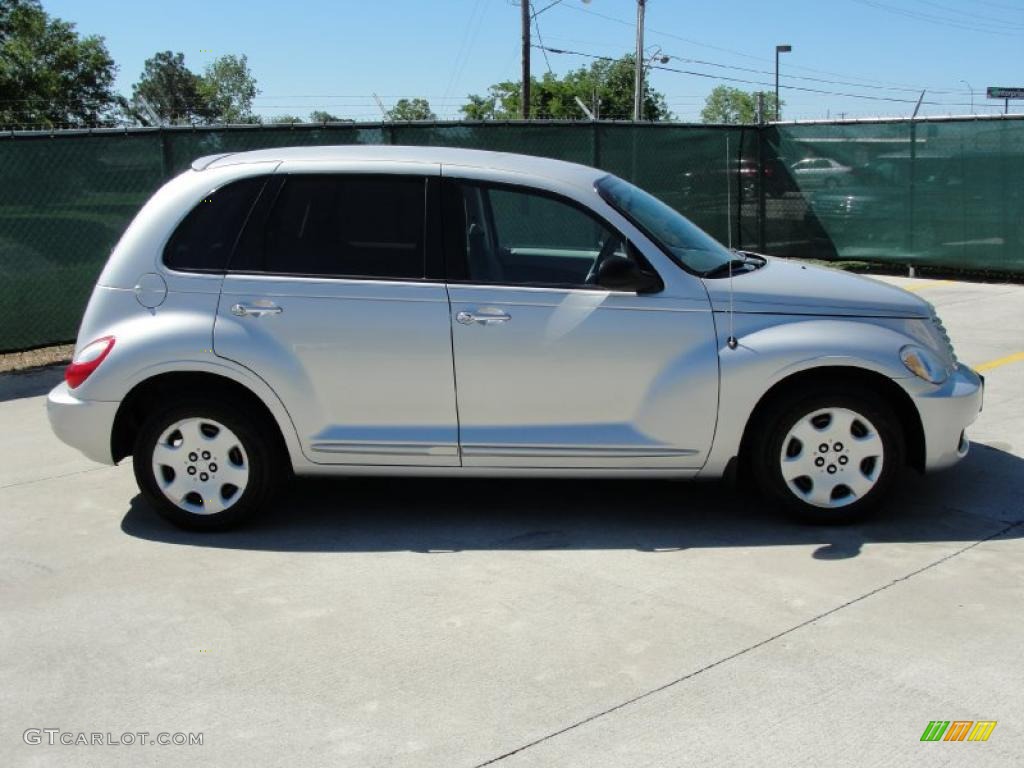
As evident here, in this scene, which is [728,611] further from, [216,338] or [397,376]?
[216,338]

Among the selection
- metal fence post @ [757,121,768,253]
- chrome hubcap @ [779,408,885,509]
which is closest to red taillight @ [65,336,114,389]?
chrome hubcap @ [779,408,885,509]

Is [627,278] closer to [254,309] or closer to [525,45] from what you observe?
[254,309]

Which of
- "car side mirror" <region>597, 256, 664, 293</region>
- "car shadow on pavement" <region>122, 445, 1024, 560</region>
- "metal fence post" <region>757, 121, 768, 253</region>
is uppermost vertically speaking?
"metal fence post" <region>757, 121, 768, 253</region>

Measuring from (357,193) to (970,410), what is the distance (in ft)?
10.4

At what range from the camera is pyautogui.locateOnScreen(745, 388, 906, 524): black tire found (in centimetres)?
510

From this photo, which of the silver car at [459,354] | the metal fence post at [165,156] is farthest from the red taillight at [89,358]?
the metal fence post at [165,156]

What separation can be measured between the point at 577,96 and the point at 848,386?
5371cm

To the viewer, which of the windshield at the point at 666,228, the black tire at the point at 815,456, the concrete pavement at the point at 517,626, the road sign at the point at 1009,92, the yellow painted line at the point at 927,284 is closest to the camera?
the concrete pavement at the point at 517,626

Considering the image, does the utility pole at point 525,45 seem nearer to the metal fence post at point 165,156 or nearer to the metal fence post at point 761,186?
the metal fence post at point 761,186

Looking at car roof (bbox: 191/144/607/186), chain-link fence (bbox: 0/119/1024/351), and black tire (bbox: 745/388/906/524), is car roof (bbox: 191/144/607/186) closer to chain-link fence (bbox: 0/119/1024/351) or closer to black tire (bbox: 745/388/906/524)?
black tire (bbox: 745/388/906/524)

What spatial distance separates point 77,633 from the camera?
169 inches

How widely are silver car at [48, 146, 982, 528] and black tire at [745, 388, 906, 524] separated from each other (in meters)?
0.01

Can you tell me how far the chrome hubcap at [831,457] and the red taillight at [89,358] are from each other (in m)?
3.31

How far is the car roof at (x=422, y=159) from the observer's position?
541 cm
